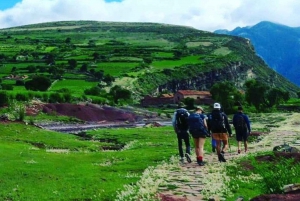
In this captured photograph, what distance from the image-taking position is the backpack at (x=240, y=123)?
3281 cm

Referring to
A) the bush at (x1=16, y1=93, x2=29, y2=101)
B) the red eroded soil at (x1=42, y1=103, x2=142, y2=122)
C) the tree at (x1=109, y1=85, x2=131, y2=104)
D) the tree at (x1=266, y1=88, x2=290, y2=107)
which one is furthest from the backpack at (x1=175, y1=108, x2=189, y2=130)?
the tree at (x1=109, y1=85, x2=131, y2=104)

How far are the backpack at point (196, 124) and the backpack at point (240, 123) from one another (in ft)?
20.4

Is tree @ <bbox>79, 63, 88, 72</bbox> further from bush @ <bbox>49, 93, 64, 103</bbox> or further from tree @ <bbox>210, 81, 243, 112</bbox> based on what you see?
bush @ <bbox>49, 93, 64, 103</bbox>

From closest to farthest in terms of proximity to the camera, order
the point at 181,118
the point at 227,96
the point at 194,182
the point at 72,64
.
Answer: the point at 194,182
the point at 181,118
the point at 227,96
the point at 72,64

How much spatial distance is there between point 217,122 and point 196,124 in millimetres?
1576

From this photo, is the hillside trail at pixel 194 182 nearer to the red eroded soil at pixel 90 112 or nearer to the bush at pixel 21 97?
the red eroded soil at pixel 90 112

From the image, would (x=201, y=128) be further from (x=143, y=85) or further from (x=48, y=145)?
(x=143, y=85)

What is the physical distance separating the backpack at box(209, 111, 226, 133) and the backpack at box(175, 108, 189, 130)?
1.54 meters

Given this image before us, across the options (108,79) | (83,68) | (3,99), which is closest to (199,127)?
(3,99)

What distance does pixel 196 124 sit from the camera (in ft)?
89.0

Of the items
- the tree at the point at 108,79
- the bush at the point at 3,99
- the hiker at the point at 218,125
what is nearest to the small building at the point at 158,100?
the tree at the point at 108,79

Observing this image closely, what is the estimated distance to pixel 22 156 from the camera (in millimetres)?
29750

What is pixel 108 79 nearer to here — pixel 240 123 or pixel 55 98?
pixel 55 98

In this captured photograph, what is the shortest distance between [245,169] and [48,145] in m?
20.3
